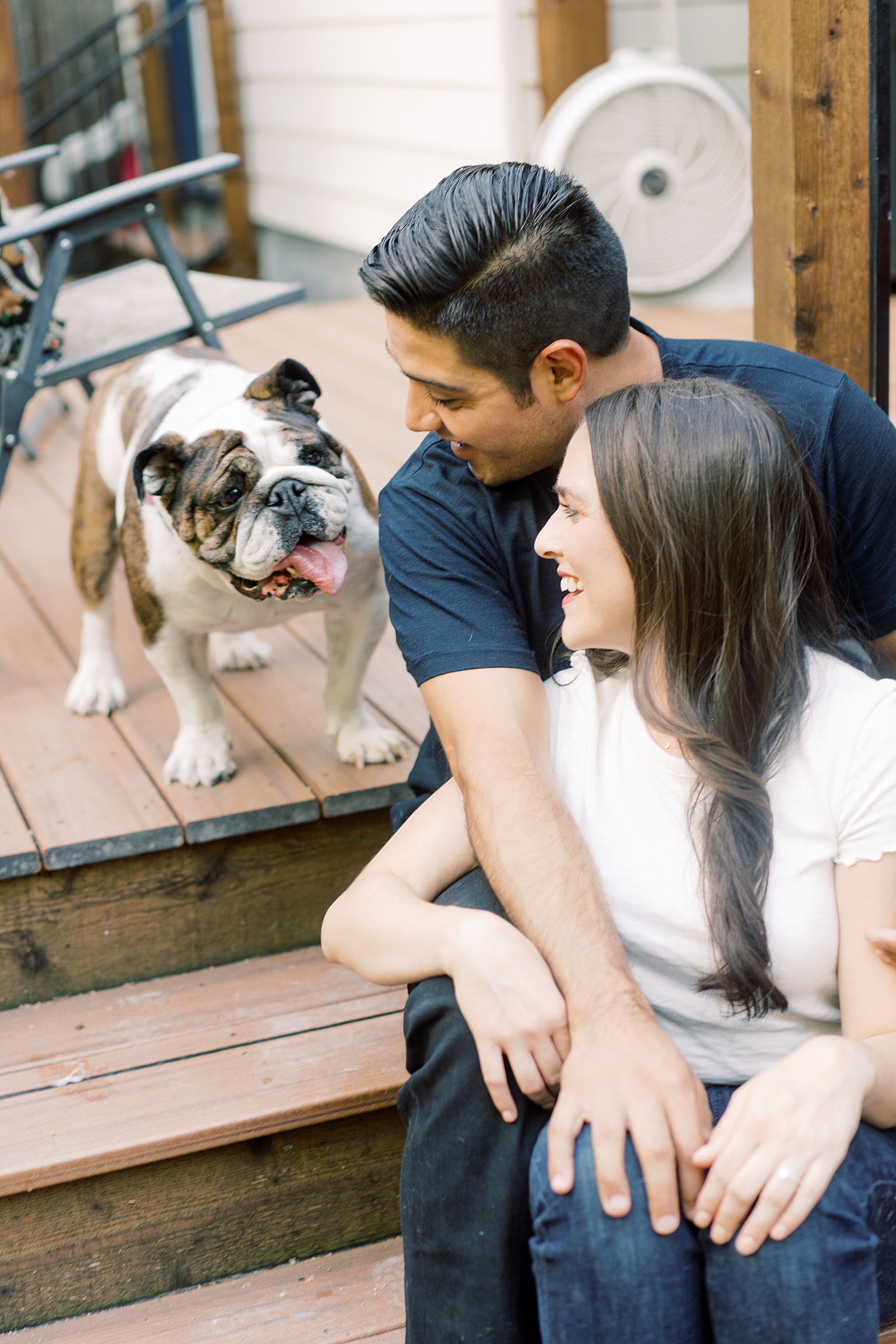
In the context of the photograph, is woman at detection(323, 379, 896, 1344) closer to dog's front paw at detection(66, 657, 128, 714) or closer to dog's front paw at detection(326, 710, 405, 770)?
dog's front paw at detection(326, 710, 405, 770)

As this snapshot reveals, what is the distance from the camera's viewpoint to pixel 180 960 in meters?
2.27

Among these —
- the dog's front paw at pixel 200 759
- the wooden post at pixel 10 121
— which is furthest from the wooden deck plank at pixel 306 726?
the wooden post at pixel 10 121

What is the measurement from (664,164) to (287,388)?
3.18 meters

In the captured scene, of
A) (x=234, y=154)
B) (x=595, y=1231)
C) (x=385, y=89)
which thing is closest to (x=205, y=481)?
(x=595, y=1231)

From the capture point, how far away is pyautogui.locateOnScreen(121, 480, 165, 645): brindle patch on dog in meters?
2.30

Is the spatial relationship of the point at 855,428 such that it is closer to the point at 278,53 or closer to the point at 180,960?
the point at 180,960

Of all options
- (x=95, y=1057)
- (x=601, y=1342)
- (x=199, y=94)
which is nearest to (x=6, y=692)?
(x=95, y=1057)

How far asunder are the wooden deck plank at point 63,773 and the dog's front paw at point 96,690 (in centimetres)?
3

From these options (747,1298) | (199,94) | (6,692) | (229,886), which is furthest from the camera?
(199,94)

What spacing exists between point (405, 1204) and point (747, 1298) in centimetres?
38

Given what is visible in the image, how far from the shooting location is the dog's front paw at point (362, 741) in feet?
7.77

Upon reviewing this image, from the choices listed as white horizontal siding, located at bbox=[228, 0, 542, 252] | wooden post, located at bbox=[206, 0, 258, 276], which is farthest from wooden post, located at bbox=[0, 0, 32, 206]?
wooden post, located at bbox=[206, 0, 258, 276]

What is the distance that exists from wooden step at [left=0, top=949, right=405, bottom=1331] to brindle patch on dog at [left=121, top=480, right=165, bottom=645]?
0.68m

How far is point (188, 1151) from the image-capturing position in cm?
185
